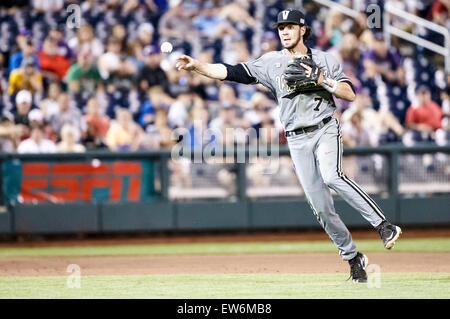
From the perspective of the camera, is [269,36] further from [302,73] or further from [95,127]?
[302,73]

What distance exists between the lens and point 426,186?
40.5 feet

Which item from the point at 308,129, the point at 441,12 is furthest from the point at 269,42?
the point at 308,129

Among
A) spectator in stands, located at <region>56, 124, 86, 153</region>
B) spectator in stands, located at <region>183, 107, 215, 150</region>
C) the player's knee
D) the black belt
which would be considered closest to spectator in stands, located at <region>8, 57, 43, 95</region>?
spectator in stands, located at <region>56, 124, 86, 153</region>

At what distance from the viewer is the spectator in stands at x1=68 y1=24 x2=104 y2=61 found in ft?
44.7

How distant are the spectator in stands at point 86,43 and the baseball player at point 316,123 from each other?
7.07 metres

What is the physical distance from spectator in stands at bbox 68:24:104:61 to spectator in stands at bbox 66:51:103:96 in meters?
0.28

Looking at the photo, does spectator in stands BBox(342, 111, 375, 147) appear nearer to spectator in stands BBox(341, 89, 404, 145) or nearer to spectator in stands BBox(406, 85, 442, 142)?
spectator in stands BBox(341, 89, 404, 145)

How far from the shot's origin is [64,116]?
12.4m

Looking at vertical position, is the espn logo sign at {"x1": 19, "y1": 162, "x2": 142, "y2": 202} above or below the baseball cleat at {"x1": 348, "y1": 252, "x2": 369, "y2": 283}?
above

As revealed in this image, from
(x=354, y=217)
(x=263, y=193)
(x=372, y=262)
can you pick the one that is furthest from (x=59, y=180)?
(x=372, y=262)

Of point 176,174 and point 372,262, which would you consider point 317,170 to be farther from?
point 176,174

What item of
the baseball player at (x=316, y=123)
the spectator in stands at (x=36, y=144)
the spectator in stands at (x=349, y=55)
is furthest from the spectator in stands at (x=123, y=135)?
the baseball player at (x=316, y=123)
